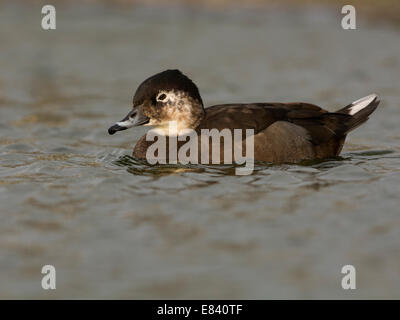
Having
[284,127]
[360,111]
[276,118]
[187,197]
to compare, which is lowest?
[187,197]

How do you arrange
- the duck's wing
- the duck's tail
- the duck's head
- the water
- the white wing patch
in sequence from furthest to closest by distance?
the white wing patch → the duck's tail → the duck's head → the duck's wing → the water

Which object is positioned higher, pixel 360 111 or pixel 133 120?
pixel 360 111

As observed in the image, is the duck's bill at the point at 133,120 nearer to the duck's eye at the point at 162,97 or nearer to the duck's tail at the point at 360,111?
the duck's eye at the point at 162,97

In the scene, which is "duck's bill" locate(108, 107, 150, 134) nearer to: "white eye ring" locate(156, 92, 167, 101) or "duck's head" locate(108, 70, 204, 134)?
"duck's head" locate(108, 70, 204, 134)

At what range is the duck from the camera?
28.6ft

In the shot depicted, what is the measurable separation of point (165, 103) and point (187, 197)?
173cm

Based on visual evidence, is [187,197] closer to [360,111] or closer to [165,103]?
[165,103]

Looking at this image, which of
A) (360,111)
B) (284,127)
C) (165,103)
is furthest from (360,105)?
(165,103)

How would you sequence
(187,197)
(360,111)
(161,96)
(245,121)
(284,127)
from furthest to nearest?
(360,111), (161,96), (284,127), (245,121), (187,197)

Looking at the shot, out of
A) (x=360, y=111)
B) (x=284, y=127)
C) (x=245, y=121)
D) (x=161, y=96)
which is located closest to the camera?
(x=245, y=121)

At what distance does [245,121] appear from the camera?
8664mm

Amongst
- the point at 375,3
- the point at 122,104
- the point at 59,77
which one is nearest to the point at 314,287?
the point at 122,104

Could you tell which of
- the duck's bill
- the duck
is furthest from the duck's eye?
the duck's bill

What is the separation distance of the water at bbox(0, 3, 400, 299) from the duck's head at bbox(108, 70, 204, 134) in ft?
1.78
